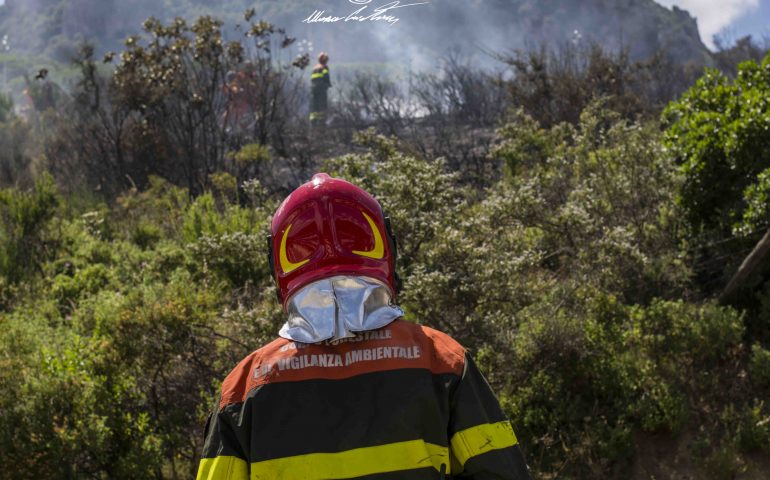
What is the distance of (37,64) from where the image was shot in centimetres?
6212

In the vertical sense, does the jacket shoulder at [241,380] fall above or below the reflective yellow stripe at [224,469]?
above

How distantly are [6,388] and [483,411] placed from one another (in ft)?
12.0

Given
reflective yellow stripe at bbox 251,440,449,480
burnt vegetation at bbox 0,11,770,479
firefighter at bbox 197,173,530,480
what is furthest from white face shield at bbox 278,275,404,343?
burnt vegetation at bbox 0,11,770,479

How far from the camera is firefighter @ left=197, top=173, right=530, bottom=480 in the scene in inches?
78.5

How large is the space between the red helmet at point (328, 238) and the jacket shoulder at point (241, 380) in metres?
0.17

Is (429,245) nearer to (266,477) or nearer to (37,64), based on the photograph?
(266,477)

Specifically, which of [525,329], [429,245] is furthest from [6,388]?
[525,329]

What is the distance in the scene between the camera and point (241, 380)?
6.97ft

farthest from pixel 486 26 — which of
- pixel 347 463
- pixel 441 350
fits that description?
pixel 347 463

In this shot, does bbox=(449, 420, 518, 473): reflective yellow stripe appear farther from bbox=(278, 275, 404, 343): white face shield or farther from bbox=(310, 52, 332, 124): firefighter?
bbox=(310, 52, 332, 124): firefighter

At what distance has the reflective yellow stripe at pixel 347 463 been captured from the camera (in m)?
1.97
